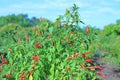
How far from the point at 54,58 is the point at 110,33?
980 inches

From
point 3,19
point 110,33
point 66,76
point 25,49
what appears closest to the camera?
point 66,76

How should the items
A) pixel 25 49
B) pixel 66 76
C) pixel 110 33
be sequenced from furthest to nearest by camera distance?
pixel 110 33
pixel 25 49
pixel 66 76

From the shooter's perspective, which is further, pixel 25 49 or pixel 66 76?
pixel 25 49

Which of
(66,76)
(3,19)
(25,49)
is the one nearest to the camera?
(66,76)

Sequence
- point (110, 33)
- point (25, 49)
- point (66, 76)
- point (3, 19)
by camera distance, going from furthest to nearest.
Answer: point (3, 19), point (110, 33), point (25, 49), point (66, 76)

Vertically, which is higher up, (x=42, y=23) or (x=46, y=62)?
(x=42, y=23)

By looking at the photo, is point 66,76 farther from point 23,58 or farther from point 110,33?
point 110,33

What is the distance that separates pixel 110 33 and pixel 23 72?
25119mm

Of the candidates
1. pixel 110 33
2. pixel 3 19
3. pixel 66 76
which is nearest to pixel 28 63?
pixel 66 76

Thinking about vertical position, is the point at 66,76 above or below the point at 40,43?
below

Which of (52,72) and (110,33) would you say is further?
(110,33)

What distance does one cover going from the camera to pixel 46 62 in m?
6.55

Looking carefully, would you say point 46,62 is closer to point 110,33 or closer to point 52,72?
point 52,72

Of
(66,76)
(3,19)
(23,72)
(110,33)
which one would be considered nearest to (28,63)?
(23,72)
